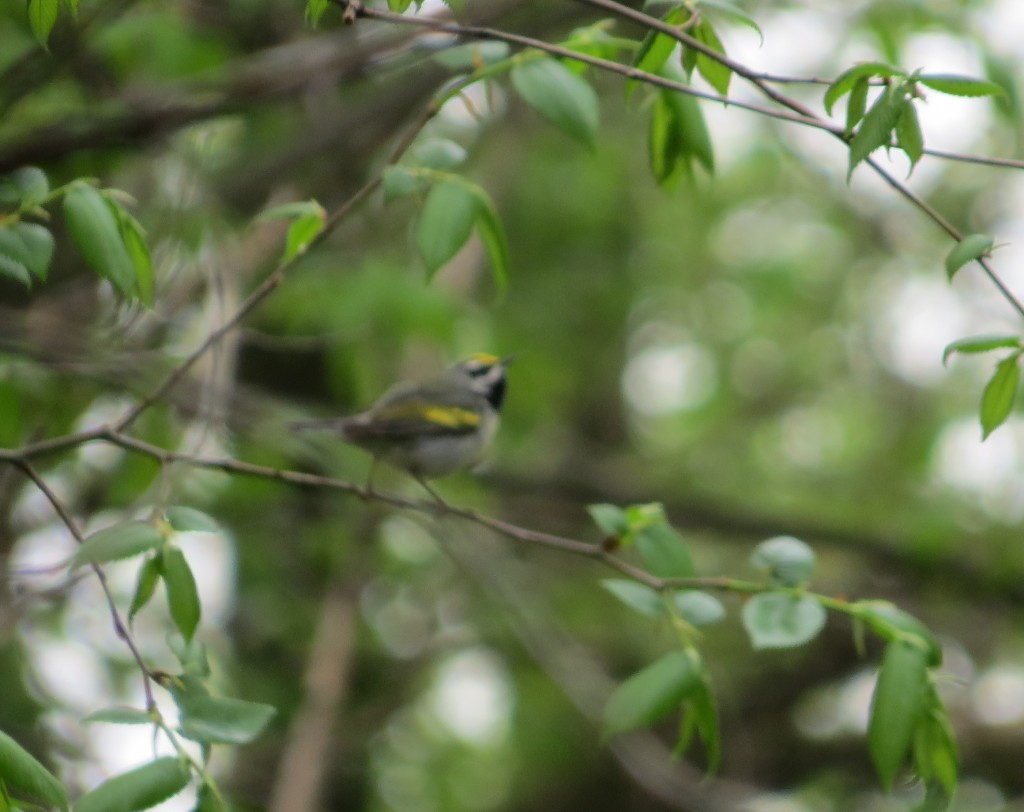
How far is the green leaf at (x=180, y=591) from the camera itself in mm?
1698

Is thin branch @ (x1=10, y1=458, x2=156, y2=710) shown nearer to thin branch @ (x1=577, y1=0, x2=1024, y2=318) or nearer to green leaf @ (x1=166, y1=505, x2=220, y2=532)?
green leaf @ (x1=166, y1=505, x2=220, y2=532)

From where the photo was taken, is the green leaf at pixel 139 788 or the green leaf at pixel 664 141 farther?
the green leaf at pixel 664 141

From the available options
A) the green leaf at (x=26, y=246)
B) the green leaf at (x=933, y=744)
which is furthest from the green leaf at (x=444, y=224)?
the green leaf at (x=933, y=744)

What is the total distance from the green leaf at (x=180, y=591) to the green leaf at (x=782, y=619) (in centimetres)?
86

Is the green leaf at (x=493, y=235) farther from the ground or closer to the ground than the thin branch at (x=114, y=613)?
farther from the ground

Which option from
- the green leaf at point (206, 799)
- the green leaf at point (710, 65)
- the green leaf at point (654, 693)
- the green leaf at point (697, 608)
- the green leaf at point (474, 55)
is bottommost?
the green leaf at point (206, 799)

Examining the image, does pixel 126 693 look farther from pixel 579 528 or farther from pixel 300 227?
pixel 300 227

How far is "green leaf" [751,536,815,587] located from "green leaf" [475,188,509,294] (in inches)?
25.6

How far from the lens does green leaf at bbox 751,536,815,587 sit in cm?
199

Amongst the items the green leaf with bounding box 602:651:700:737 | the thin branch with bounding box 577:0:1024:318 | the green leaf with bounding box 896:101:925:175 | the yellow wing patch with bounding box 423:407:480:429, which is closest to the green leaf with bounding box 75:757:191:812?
the green leaf with bounding box 602:651:700:737

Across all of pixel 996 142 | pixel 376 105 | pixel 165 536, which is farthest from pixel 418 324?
pixel 996 142

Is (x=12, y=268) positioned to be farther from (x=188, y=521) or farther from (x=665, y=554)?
(x=665, y=554)

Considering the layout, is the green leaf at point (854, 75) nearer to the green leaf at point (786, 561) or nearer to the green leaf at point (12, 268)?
the green leaf at point (786, 561)

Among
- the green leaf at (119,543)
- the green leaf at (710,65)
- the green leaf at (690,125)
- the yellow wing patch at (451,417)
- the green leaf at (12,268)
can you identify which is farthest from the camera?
the yellow wing patch at (451,417)
